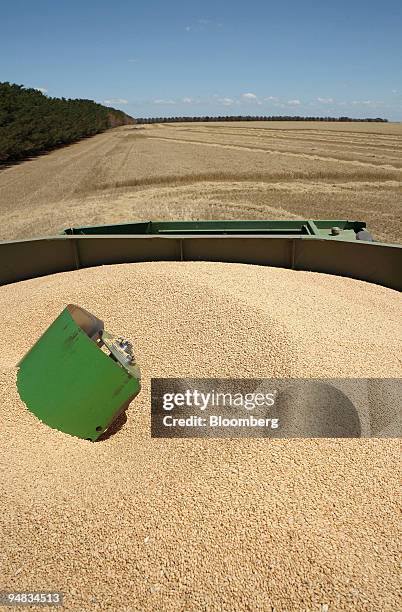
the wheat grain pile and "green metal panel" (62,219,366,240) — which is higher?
"green metal panel" (62,219,366,240)

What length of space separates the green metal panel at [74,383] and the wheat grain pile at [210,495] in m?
0.28

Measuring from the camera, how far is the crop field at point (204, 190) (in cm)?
1441

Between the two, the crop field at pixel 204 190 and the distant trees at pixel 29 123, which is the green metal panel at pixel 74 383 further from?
the distant trees at pixel 29 123

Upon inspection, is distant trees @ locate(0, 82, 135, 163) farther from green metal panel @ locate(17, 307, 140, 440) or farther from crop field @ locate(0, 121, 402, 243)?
green metal panel @ locate(17, 307, 140, 440)

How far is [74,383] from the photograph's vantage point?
3.15 meters

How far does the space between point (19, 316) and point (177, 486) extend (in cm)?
295

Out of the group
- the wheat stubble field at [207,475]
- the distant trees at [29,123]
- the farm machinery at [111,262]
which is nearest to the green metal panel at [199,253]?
the farm machinery at [111,262]

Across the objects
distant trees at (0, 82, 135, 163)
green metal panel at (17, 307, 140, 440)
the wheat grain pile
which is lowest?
the wheat grain pile

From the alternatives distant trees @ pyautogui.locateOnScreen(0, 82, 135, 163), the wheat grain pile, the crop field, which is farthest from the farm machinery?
distant trees @ pyautogui.locateOnScreen(0, 82, 135, 163)

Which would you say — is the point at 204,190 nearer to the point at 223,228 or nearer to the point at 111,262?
the point at 223,228

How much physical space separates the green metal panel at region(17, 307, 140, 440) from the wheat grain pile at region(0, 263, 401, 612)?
11.1 inches

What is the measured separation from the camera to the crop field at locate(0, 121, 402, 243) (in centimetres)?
1441

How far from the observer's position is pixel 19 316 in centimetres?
497

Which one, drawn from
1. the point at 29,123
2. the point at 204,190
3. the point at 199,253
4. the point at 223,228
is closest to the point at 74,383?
the point at 199,253
